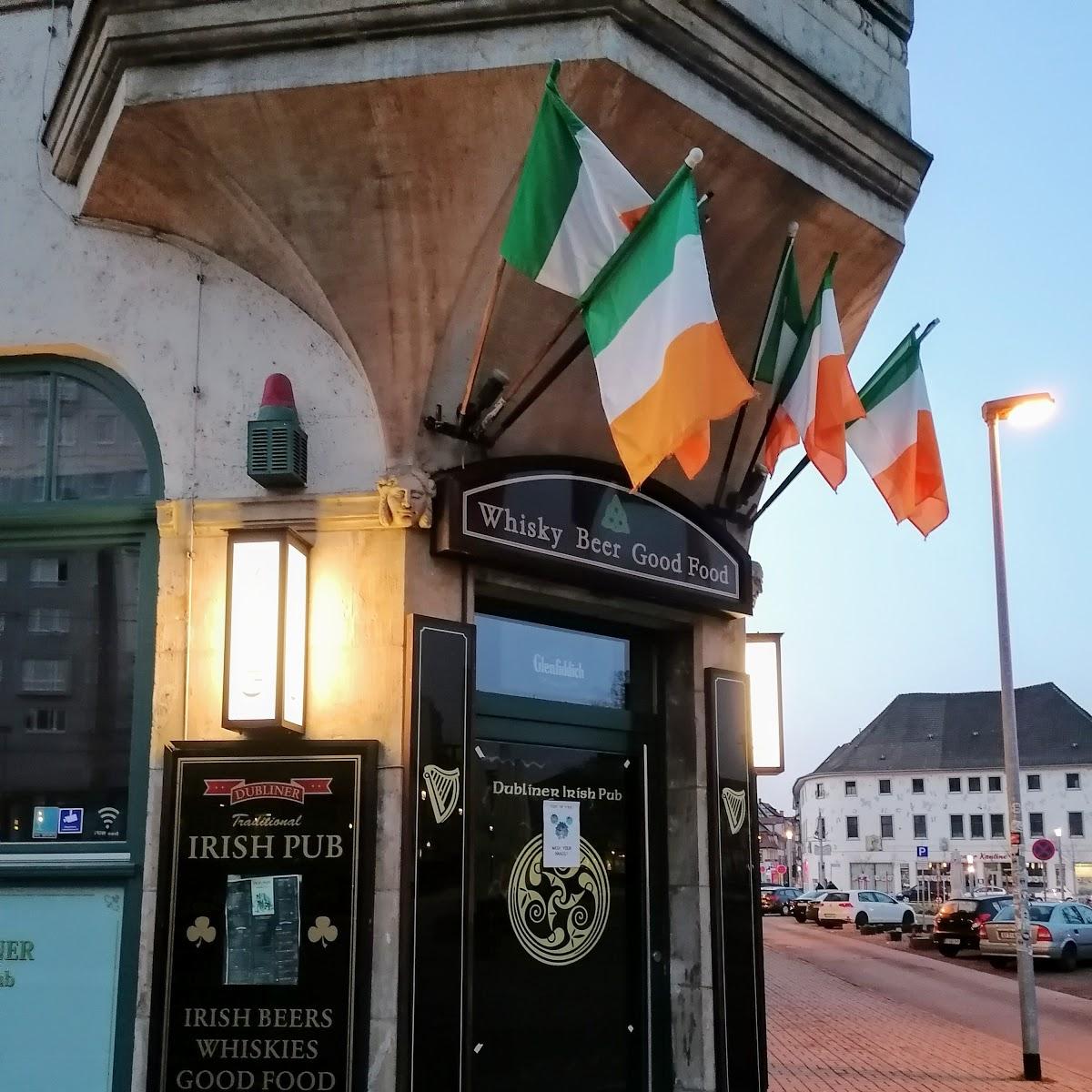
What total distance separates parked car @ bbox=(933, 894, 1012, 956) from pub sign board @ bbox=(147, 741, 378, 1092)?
26866 millimetres

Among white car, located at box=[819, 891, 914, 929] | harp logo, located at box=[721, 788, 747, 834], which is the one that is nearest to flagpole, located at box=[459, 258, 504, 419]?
harp logo, located at box=[721, 788, 747, 834]

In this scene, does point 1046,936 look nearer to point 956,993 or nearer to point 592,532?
point 956,993

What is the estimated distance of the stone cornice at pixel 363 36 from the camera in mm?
6316

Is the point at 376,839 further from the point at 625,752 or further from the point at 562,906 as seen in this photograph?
the point at 625,752

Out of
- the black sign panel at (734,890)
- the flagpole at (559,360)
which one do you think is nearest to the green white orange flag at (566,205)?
the flagpole at (559,360)

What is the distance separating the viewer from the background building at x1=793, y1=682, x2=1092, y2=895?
87.1 meters

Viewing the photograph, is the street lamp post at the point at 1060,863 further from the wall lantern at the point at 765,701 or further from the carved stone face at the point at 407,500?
the carved stone face at the point at 407,500

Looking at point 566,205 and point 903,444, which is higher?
point 566,205

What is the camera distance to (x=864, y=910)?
43.8m

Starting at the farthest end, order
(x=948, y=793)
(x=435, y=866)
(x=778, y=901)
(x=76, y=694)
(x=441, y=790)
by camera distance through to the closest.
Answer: (x=948, y=793) < (x=778, y=901) < (x=76, y=694) < (x=441, y=790) < (x=435, y=866)

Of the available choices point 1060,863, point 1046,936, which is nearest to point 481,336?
point 1046,936

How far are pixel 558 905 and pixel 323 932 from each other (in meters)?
1.66

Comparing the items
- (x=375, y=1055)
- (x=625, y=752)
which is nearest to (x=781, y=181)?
(x=625, y=752)

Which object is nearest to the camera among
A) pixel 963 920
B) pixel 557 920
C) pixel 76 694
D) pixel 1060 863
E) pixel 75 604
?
pixel 76 694
